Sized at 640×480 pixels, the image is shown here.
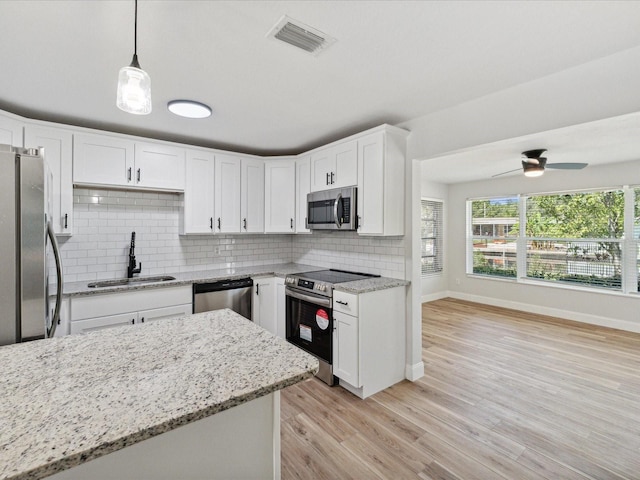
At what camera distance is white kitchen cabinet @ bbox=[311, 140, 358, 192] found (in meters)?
3.09

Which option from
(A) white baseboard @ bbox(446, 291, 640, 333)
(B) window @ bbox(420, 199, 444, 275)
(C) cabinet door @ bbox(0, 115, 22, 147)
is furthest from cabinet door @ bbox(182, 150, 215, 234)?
(A) white baseboard @ bbox(446, 291, 640, 333)

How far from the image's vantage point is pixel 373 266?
3346 mm

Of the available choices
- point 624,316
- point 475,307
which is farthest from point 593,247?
point 475,307

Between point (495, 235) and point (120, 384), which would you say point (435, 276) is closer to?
point (495, 235)

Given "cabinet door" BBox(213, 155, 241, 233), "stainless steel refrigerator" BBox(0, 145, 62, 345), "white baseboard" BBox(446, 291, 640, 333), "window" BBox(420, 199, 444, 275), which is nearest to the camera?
"stainless steel refrigerator" BBox(0, 145, 62, 345)

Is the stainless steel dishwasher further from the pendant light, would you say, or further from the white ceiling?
the pendant light

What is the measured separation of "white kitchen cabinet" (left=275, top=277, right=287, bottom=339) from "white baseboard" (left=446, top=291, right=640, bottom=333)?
4339 millimetres

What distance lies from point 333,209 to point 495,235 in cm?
418

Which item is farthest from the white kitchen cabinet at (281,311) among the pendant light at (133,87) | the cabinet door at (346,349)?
the pendant light at (133,87)

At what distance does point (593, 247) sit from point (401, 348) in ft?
13.4

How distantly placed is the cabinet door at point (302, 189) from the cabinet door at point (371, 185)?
33.6 inches

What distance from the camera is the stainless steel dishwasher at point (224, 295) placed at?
3164 mm

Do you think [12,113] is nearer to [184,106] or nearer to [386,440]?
[184,106]

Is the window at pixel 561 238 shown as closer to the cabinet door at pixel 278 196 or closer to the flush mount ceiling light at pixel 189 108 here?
the cabinet door at pixel 278 196
